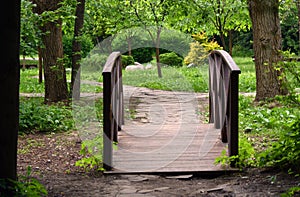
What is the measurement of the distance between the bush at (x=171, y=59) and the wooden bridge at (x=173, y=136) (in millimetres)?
11073

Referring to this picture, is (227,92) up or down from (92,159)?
up

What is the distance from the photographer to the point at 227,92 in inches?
211

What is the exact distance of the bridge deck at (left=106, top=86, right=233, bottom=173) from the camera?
17.2 ft

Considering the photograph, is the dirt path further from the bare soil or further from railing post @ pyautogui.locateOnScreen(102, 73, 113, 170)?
railing post @ pyautogui.locateOnScreen(102, 73, 113, 170)

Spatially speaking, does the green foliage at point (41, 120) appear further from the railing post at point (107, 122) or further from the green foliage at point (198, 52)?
the green foliage at point (198, 52)

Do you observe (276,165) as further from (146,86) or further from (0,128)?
(146,86)

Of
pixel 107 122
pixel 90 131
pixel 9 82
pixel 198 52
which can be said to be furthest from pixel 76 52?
pixel 198 52

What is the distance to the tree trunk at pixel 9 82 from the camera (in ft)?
11.0

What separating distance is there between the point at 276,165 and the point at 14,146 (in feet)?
7.99

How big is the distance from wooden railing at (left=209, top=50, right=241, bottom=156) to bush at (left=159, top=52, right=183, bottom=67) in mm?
12696

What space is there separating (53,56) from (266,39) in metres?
4.34

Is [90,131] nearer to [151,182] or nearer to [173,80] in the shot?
[151,182]

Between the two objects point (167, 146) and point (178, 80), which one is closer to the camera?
point (167, 146)

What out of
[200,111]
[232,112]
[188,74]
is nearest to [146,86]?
[188,74]
